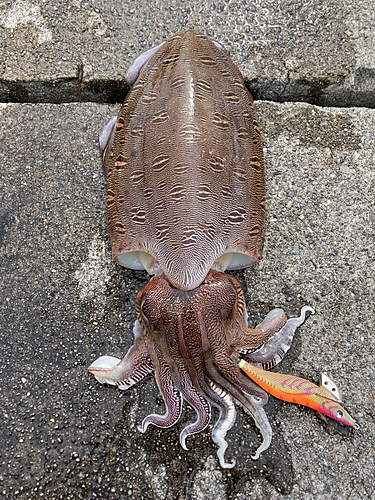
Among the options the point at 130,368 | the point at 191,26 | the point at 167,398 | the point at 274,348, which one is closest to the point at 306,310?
the point at 274,348

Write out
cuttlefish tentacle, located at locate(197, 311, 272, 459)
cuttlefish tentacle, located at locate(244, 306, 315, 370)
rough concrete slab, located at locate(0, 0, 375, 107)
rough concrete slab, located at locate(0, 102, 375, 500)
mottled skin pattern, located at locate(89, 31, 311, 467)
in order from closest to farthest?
mottled skin pattern, located at locate(89, 31, 311, 467) → cuttlefish tentacle, located at locate(197, 311, 272, 459) → rough concrete slab, located at locate(0, 102, 375, 500) → cuttlefish tentacle, located at locate(244, 306, 315, 370) → rough concrete slab, located at locate(0, 0, 375, 107)

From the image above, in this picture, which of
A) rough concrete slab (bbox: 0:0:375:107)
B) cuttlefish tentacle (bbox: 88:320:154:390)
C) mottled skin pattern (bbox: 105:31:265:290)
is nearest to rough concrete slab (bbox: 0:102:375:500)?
cuttlefish tentacle (bbox: 88:320:154:390)

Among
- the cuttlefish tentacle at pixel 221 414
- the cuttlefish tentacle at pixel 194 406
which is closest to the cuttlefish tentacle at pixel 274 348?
the cuttlefish tentacle at pixel 221 414

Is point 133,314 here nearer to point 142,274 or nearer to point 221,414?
point 142,274

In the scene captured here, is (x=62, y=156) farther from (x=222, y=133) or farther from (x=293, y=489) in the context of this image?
(x=293, y=489)

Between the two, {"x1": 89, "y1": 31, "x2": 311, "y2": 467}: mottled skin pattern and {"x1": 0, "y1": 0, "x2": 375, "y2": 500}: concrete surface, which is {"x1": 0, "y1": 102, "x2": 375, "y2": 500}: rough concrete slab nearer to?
{"x1": 0, "y1": 0, "x2": 375, "y2": 500}: concrete surface

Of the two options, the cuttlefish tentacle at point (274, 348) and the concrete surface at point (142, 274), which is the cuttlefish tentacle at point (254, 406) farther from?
the cuttlefish tentacle at point (274, 348)

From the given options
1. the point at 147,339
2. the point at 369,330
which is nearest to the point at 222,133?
the point at 147,339
